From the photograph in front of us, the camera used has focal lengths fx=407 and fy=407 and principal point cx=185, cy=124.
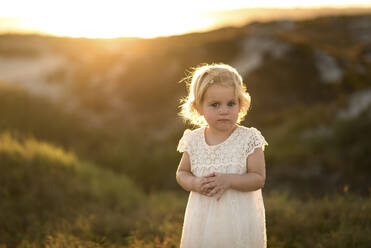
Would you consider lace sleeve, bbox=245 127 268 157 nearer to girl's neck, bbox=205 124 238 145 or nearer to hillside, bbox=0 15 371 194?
girl's neck, bbox=205 124 238 145

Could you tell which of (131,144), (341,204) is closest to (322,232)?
(341,204)

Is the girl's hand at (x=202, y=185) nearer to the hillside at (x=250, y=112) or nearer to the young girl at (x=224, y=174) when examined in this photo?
the young girl at (x=224, y=174)

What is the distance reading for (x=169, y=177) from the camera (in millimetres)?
10383

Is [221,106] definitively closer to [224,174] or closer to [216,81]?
[216,81]

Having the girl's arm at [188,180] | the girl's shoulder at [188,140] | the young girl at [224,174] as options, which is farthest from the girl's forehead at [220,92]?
the girl's arm at [188,180]

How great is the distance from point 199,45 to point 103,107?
5.49 meters

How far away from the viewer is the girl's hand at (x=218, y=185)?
9.34 ft

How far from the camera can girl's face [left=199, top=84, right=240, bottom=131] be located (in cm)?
290

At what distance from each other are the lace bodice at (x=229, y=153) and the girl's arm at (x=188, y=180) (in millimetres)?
70

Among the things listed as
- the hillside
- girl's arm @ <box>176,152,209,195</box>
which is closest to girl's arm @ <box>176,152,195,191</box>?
girl's arm @ <box>176,152,209,195</box>

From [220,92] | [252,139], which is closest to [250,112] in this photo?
A: [252,139]

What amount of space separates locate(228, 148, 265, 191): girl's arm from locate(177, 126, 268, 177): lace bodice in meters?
0.04

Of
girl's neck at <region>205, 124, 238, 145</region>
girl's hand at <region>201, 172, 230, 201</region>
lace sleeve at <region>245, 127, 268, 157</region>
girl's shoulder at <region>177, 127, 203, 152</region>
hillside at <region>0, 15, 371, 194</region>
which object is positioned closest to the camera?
girl's hand at <region>201, 172, 230, 201</region>

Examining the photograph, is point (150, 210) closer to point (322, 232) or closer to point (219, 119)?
point (322, 232)
